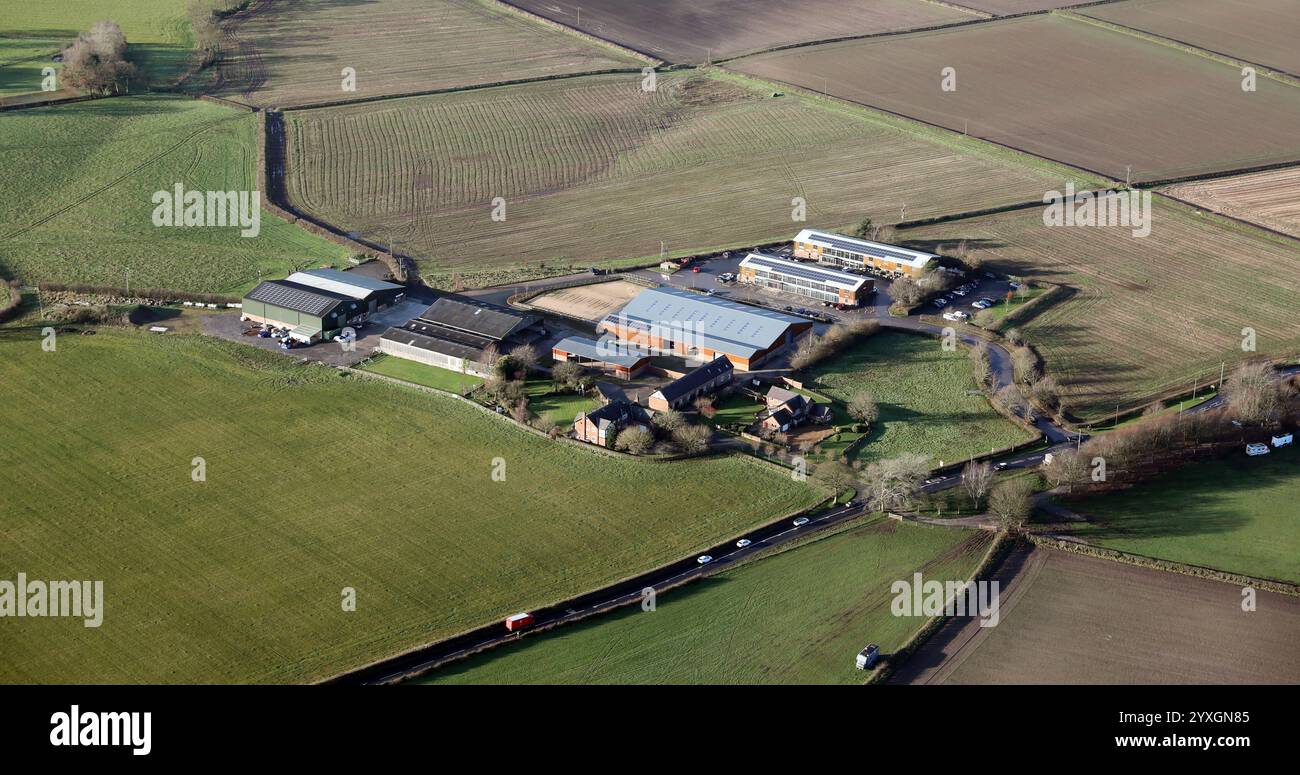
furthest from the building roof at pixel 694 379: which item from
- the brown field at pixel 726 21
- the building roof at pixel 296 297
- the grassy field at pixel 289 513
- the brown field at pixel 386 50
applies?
the brown field at pixel 726 21

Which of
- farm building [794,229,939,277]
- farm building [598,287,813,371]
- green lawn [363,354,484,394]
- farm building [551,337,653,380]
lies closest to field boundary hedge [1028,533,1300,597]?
farm building [598,287,813,371]

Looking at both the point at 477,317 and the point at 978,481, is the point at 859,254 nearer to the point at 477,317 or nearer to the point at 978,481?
the point at 477,317

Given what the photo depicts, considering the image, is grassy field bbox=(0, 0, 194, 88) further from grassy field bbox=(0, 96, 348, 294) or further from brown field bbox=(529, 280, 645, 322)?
brown field bbox=(529, 280, 645, 322)

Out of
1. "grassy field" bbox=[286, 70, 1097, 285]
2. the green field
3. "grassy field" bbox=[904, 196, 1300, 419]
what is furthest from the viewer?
"grassy field" bbox=[286, 70, 1097, 285]

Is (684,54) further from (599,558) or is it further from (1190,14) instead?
(599,558)

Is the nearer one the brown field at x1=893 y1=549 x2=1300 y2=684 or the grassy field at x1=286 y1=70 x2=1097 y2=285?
the brown field at x1=893 y1=549 x2=1300 y2=684

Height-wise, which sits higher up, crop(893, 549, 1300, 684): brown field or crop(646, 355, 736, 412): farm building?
crop(646, 355, 736, 412): farm building

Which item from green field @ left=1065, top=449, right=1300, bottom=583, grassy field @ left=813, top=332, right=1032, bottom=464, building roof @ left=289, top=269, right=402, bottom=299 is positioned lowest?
green field @ left=1065, top=449, right=1300, bottom=583

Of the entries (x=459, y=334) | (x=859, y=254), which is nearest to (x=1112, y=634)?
(x=459, y=334)
